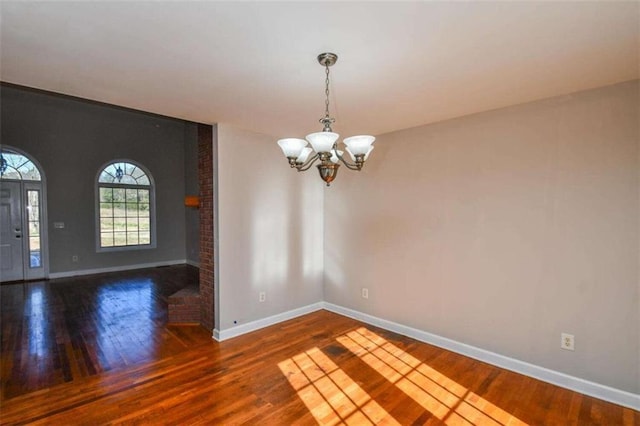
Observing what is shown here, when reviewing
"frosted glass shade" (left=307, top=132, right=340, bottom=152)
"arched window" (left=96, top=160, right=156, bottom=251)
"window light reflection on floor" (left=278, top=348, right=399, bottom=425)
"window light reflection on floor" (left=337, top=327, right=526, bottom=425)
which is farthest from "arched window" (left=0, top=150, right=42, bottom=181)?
"frosted glass shade" (left=307, top=132, right=340, bottom=152)

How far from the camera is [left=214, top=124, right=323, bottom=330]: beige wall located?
3.51 m

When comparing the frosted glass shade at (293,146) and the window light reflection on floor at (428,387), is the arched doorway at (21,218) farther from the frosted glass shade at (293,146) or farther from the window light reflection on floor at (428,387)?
the frosted glass shade at (293,146)

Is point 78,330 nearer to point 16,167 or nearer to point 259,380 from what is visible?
point 259,380

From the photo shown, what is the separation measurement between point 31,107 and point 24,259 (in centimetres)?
296

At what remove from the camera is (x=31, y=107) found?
20.0 feet

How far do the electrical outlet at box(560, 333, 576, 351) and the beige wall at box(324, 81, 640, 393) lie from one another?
28mm

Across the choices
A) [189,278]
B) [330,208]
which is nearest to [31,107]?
[189,278]

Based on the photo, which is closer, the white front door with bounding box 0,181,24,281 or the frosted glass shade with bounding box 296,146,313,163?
the frosted glass shade with bounding box 296,146,313,163

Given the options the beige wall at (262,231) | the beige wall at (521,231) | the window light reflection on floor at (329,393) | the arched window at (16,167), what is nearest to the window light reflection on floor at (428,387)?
the window light reflection on floor at (329,393)

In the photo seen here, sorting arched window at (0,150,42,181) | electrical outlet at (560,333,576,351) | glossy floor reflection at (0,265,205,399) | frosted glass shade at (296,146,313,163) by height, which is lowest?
glossy floor reflection at (0,265,205,399)

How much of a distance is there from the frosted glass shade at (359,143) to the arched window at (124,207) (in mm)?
7099

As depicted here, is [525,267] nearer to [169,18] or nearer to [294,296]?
[294,296]

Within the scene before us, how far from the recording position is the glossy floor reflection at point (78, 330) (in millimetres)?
2779

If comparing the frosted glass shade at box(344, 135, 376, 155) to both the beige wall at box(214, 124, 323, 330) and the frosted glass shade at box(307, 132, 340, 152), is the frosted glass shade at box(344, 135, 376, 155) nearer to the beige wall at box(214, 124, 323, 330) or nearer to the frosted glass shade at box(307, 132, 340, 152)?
the frosted glass shade at box(307, 132, 340, 152)
